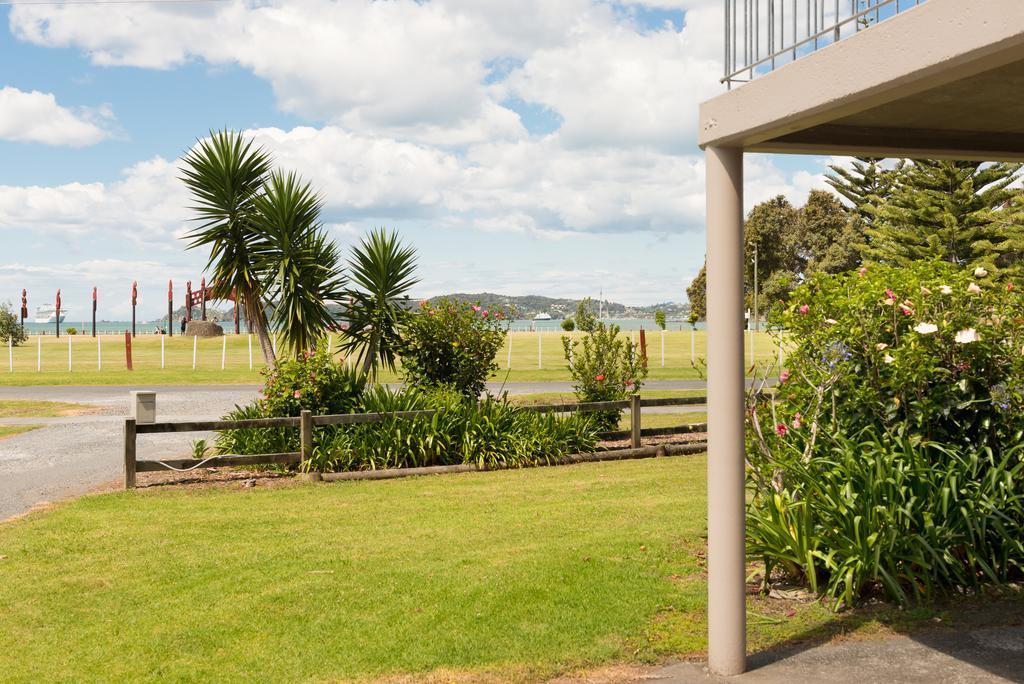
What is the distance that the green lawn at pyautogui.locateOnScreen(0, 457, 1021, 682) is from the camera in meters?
5.59

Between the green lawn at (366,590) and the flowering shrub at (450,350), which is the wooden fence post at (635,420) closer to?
the flowering shrub at (450,350)

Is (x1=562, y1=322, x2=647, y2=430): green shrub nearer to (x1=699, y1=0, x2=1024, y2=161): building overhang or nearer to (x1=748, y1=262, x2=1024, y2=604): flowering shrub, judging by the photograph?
(x1=748, y1=262, x2=1024, y2=604): flowering shrub

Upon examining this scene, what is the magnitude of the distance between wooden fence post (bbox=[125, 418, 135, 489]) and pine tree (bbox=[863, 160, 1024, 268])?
116 feet

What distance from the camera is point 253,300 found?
616 inches

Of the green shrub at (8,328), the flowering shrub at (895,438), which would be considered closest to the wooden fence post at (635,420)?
the flowering shrub at (895,438)

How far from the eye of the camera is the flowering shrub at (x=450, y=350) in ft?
47.0

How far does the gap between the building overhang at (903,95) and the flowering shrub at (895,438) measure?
1.34 m

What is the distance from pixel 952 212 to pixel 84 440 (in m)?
36.6

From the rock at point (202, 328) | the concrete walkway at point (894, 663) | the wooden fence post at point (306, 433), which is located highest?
the rock at point (202, 328)

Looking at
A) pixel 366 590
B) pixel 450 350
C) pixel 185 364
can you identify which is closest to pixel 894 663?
pixel 366 590

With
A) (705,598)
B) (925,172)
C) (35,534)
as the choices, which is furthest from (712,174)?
(925,172)

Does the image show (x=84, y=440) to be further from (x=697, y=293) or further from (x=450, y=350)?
(x=697, y=293)

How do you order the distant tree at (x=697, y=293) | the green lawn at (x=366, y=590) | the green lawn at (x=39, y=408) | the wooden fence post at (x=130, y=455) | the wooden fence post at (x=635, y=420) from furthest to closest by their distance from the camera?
the distant tree at (x=697, y=293), the green lawn at (x=39, y=408), the wooden fence post at (x=635, y=420), the wooden fence post at (x=130, y=455), the green lawn at (x=366, y=590)

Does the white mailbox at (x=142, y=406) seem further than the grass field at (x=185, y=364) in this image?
No
